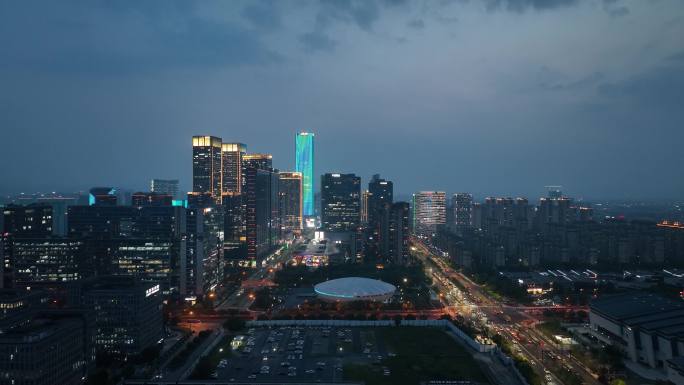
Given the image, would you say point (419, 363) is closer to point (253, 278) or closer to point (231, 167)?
point (253, 278)

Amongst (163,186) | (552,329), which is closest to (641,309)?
(552,329)

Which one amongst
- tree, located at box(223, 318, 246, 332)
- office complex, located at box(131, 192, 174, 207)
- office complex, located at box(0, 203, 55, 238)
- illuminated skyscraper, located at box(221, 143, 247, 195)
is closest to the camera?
tree, located at box(223, 318, 246, 332)

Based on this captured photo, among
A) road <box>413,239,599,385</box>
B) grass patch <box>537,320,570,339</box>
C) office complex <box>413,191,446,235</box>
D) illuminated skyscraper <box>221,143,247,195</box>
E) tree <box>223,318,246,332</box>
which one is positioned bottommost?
road <box>413,239,599,385</box>

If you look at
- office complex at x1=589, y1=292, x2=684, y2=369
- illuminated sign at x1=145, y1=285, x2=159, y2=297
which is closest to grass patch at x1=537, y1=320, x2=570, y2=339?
office complex at x1=589, y1=292, x2=684, y2=369

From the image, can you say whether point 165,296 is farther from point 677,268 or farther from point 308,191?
point 308,191

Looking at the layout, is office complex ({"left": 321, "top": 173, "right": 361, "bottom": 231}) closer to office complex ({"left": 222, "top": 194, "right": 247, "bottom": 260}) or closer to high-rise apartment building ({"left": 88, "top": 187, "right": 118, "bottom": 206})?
office complex ({"left": 222, "top": 194, "right": 247, "bottom": 260})

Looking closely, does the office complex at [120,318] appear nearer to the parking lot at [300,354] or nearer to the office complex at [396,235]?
the parking lot at [300,354]

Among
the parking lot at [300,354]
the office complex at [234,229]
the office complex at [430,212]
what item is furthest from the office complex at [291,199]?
the parking lot at [300,354]
